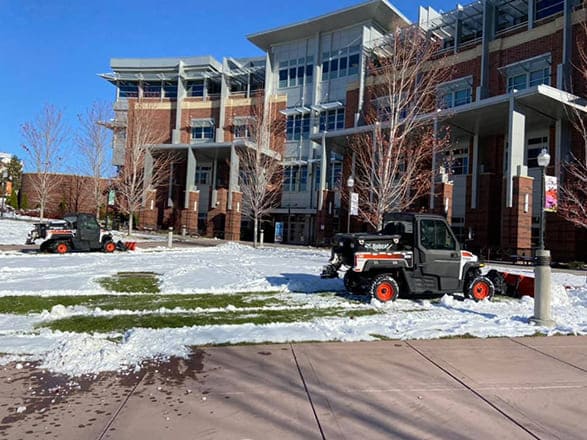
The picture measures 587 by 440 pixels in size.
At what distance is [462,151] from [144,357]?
33.8 m

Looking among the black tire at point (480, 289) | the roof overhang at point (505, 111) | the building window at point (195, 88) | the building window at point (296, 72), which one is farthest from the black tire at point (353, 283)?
the building window at point (195, 88)

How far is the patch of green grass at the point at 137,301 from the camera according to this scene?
923cm

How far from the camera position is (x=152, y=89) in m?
56.0

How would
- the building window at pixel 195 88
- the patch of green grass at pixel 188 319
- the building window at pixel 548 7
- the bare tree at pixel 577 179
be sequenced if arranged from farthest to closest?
the building window at pixel 195 88 < the building window at pixel 548 7 < the bare tree at pixel 577 179 < the patch of green grass at pixel 188 319

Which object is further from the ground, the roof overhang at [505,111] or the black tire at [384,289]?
the roof overhang at [505,111]

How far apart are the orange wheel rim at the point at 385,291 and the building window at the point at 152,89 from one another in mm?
51291

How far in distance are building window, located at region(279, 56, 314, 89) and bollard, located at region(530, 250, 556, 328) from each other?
4139 cm

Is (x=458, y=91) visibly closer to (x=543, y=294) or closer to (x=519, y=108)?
(x=519, y=108)

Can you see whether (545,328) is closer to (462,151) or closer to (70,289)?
(70,289)

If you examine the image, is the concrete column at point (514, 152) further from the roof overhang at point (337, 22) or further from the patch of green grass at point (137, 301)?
Answer: the patch of green grass at point (137, 301)

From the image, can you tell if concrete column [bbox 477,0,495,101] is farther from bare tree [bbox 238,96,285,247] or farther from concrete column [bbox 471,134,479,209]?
bare tree [bbox 238,96,285,247]

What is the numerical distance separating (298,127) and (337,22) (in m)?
10.5

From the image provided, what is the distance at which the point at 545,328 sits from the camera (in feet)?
25.3

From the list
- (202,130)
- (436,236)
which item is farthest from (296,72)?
(436,236)
